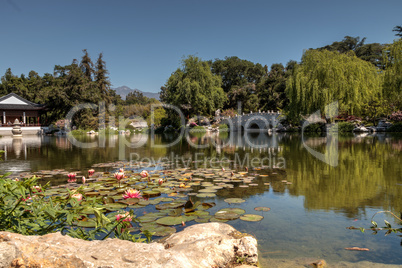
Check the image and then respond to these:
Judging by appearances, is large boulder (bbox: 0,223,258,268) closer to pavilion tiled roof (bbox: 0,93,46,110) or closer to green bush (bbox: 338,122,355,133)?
green bush (bbox: 338,122,355,133)

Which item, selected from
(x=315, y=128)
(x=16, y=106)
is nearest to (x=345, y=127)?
(x=315, y=128)

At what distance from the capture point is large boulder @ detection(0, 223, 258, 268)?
4.22ft

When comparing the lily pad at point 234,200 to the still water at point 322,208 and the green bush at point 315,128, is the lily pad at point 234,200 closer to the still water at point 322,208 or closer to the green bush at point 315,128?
the still water at point 322,208

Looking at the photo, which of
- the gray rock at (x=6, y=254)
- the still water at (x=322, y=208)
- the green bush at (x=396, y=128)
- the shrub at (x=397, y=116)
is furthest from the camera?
the shrub at (x=397, y=116)

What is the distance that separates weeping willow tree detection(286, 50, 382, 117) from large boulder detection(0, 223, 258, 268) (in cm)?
2083

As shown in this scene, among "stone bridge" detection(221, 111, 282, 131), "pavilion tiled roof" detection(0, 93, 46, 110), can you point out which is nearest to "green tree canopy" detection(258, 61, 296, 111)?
"stone bridge" detection(221, 111, 282, 131)

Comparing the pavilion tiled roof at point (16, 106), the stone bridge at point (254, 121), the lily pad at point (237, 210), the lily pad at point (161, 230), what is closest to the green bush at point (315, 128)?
the stone bridge at point (254, 121)

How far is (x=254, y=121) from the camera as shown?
3528 cm

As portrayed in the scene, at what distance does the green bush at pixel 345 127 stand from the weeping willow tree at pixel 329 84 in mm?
2291

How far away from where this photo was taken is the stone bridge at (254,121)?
3241 centimetres

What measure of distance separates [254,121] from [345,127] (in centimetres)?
1260

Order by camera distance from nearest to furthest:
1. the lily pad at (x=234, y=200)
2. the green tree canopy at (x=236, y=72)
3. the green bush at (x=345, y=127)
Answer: the lily pad at (x=234, y=200) → the green bush at (x=345, y=127) → the green tree canopy at (x=236, y=72)

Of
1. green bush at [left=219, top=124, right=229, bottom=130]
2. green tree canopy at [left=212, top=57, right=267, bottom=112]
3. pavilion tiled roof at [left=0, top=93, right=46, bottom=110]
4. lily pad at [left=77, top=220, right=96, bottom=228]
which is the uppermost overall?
green tree canopy at [left=212, top=57, right=267, bottom=112]

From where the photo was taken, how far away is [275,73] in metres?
40.5
